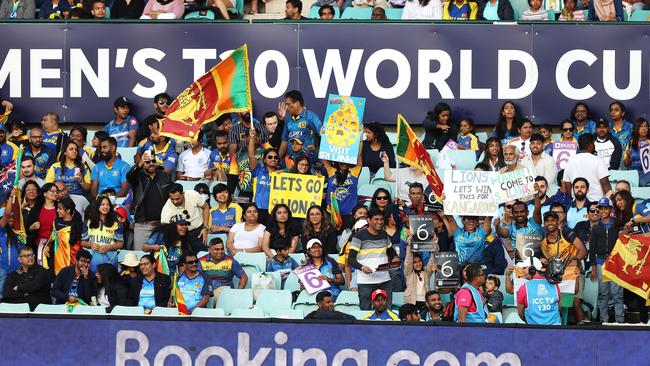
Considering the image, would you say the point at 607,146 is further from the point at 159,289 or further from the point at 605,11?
the point at 159,289

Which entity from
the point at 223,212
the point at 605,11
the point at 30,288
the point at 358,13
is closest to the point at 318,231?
the point at 223,212

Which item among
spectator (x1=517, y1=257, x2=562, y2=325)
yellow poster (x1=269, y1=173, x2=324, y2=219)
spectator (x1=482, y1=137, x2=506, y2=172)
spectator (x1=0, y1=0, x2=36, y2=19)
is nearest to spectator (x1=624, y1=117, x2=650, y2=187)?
spectator (x1=482, y1=137, x2=506, y2=172)

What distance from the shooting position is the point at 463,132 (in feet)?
76.0

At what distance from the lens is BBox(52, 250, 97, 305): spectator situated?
65.8 ft

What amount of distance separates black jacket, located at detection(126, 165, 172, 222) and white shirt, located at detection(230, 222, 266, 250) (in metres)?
1.10

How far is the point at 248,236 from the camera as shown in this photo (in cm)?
2094

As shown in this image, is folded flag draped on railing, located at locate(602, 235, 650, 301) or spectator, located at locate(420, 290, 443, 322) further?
folded flag draped on railing, located at locate(602, 235, 650, 301)

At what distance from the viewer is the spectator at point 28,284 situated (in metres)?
20.2

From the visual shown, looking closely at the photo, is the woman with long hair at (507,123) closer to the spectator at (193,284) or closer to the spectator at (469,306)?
the spectator at (469,306)

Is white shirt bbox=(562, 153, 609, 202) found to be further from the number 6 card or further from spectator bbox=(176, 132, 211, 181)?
spectator bbox=(176, 132, 211, 181)

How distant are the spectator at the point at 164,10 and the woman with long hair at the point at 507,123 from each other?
4759 millimetres

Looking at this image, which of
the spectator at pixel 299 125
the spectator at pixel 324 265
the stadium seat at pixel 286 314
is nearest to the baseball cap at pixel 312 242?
the spectator at pixel 324 265

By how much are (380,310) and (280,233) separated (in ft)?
7.49

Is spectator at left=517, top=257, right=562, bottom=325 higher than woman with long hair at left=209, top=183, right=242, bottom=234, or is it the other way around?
woman with long hair at left=209, top=183, right=242, bottom=234
